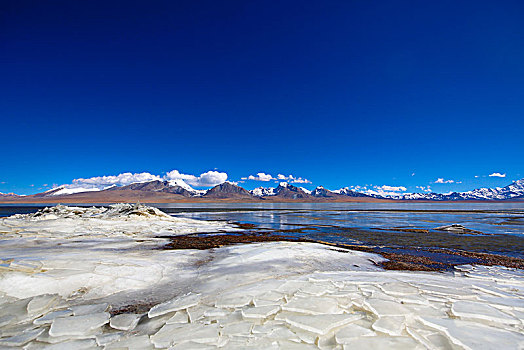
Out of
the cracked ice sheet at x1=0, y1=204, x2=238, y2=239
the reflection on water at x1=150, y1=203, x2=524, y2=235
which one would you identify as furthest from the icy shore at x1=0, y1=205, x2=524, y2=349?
the reflection on water at x1=150, y1=203, x2=524, y2=235

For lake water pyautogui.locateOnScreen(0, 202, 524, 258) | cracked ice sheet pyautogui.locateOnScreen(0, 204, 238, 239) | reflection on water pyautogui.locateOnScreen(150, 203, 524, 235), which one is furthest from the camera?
reflection on water pyautogui.locateOnScreen(150, 203, 524, 235)

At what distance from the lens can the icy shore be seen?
12.3ft

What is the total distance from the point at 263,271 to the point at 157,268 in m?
3.55

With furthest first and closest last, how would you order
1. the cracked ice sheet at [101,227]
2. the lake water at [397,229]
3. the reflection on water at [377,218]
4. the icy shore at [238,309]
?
the reflection on water at [377,218] < the cracked ice sheet at [101,227] < the lake water at [397,229] < the icy shore at [238,309]

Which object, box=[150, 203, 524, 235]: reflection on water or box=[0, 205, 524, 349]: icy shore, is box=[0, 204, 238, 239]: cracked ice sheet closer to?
box=[0, 205, 524, 349]: icy shore

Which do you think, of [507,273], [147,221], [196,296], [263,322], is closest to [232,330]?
[263,322]

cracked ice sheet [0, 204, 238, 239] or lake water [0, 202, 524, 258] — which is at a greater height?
cracked ice sheet [0, 204, 238, 239]

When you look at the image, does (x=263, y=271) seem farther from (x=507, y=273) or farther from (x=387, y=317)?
(x=507, y=273)

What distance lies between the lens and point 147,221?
24828 mm

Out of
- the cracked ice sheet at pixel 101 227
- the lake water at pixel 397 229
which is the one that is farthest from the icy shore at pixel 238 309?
the cracked ice sheet at pixel 101 227

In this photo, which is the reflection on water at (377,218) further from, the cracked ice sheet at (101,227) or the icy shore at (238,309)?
the icy shore at (238,309)

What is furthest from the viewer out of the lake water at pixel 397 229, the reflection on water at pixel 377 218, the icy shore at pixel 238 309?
the reflection on water at pixel 377 218

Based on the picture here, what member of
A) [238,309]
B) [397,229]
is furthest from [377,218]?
[238,309]

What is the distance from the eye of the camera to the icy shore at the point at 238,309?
3.74 meters
